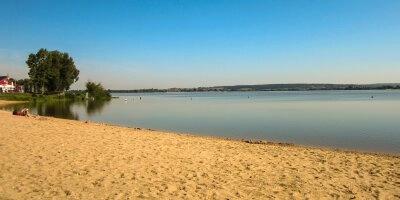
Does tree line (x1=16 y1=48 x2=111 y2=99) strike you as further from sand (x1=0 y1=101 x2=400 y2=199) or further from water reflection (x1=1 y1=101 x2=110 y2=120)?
sand (x1=0 y1=101 x2=400 y2=199)

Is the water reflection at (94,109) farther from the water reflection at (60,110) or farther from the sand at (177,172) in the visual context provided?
the sand at (177,172)

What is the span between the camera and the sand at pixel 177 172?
29.6 ft

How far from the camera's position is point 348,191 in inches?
373

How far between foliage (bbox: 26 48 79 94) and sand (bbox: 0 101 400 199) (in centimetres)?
7682

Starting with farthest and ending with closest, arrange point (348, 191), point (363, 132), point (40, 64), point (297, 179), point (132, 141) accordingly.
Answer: point (40, 64), point (363, 132), point (132, 141), point (297, 179), point (348, 191)

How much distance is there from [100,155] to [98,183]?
3.81 m

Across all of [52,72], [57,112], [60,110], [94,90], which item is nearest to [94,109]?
[60,110]

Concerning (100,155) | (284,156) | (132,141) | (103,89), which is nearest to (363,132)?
(284,156)

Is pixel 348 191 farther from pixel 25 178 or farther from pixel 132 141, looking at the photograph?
pixel 132 141

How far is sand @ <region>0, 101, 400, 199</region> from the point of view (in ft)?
29.6

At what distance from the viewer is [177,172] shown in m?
11.1

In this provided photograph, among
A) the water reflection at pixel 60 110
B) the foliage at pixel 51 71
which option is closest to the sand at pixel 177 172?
the water reflection at pixel 60 110

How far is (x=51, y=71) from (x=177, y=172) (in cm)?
8465

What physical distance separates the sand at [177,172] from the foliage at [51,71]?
76825mm
